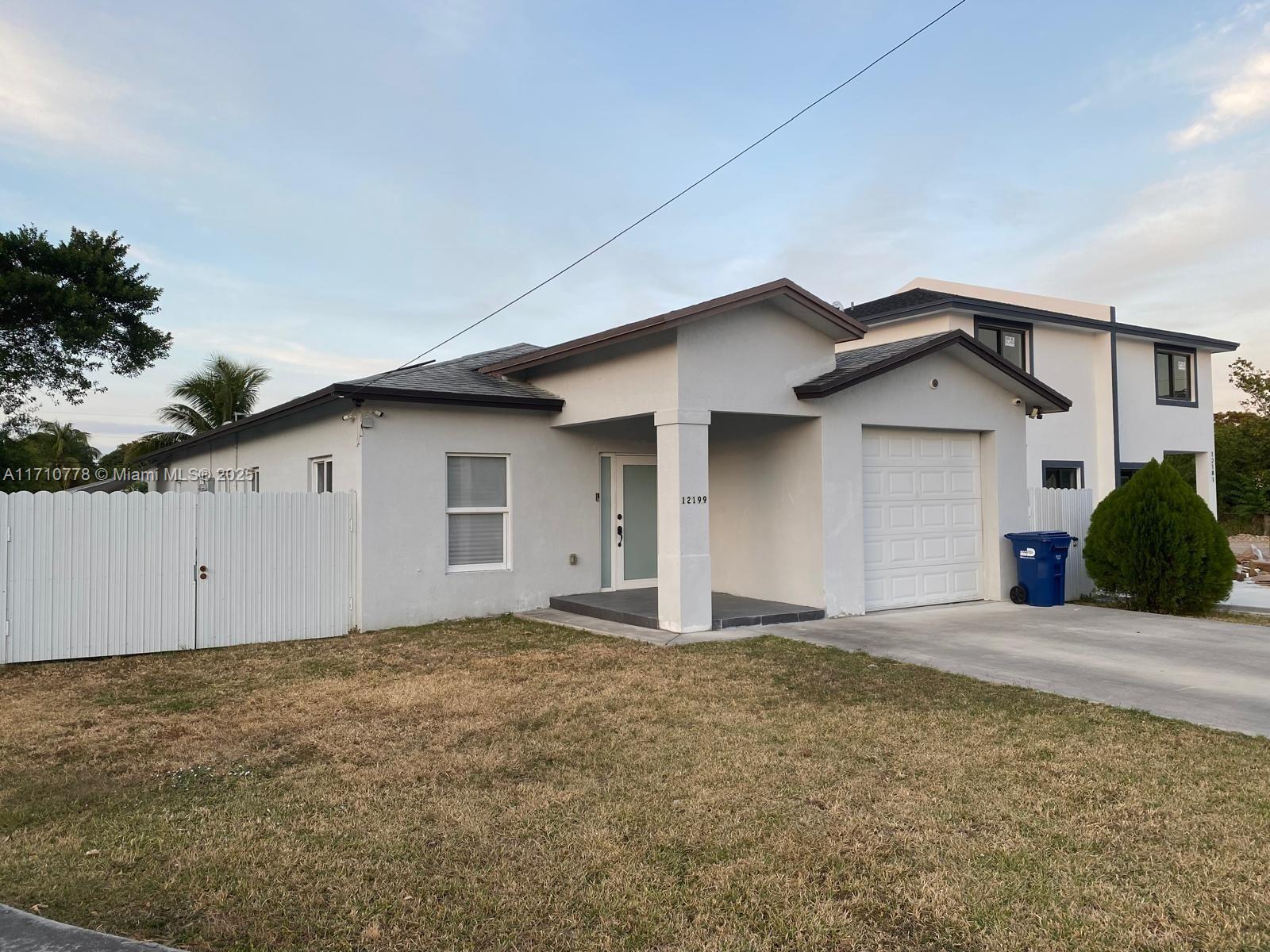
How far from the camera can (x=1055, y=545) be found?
12.1 m

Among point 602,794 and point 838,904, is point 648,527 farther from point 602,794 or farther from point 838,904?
point 838,904

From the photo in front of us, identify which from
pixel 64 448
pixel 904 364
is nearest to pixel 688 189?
pixel 904 364

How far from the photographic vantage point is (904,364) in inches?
448

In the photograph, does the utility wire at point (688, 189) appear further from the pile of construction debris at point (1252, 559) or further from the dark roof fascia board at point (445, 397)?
the pile of construction debris at point (1252, 559)

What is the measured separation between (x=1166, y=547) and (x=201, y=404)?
29.5 metres

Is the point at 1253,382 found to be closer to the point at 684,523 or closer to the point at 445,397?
the point at 684,523

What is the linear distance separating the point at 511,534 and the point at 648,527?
255 cm

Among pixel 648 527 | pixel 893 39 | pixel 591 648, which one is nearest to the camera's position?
pixel 591 648

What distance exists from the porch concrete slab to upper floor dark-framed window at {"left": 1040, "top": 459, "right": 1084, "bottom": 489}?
41.5 feet

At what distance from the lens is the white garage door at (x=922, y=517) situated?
1154 centimetres

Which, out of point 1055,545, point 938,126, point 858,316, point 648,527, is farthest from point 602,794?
point 858,316

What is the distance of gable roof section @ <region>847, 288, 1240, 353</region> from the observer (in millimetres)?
17391

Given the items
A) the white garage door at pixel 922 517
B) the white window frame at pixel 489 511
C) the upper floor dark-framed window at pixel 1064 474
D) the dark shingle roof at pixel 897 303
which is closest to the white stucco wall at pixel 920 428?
the white garage door at pixel 922 517

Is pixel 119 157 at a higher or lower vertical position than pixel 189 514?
higher
